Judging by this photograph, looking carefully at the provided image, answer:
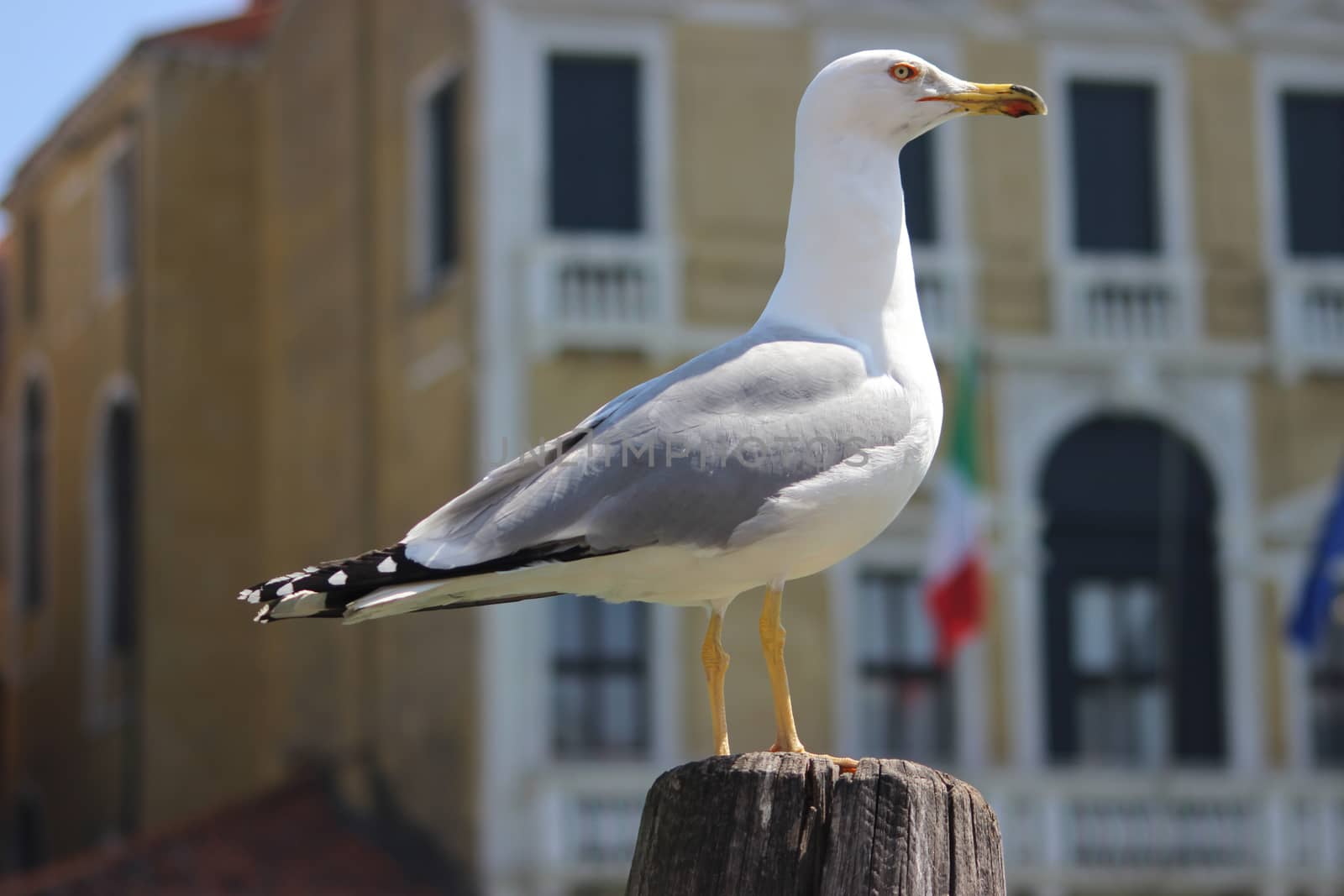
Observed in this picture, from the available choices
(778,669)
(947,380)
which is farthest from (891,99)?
(947,380)

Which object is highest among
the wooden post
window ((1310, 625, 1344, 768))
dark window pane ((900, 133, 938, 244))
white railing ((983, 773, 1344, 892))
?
dark window pane ((900, 133, 938, 244))

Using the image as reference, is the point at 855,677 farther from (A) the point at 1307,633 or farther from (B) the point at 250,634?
(B) the point at 250,634

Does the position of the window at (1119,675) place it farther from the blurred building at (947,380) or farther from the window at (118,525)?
the window at (118,525)

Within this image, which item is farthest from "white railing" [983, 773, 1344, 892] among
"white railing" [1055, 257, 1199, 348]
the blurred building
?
"white railing" [1055, 257, 1199, 348]

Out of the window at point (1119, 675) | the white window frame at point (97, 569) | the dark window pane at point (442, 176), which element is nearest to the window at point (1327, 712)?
the window at point (1119, 675)

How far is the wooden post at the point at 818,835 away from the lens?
13.5 feet

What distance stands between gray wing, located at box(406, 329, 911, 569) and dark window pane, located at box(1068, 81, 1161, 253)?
51.4 feet

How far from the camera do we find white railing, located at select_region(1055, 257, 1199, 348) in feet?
66.0

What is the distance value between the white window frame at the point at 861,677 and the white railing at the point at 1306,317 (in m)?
3.45

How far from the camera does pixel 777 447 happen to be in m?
5.05

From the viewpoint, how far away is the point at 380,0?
21766mm

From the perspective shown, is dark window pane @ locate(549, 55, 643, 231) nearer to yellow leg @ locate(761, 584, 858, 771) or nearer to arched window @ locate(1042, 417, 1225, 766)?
arched window @ locate(1042, 417, 1225, 766)

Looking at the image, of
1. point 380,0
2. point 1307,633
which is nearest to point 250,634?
point 380,0

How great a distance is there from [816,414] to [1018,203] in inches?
609
